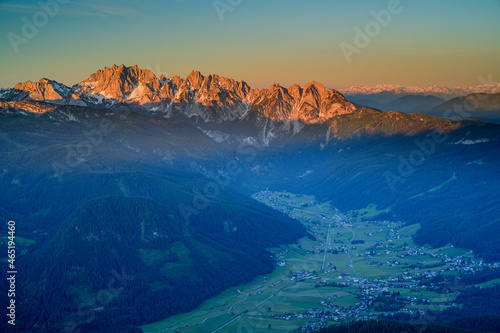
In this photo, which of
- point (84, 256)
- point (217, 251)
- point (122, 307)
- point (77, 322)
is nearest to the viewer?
point (77, 322)

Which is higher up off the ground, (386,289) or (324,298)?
(324,298)

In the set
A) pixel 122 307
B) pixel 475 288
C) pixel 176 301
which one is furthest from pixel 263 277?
pixel 475 288

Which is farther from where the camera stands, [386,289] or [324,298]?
[386,289]

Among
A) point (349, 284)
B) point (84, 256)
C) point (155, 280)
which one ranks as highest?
point (84, 256)

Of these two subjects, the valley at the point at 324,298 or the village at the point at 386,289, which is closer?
the valley at the point at 324,298

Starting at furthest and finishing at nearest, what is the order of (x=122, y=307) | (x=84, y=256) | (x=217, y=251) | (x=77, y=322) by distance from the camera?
(x=217, y=251) < (x=84, y=256) < (x=122, y=307) < (x=77, y=322)

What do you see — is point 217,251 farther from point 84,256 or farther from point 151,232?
point 84,256

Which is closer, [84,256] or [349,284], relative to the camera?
[84,256]

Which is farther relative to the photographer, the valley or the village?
the village

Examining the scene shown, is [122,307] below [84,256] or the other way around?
below
